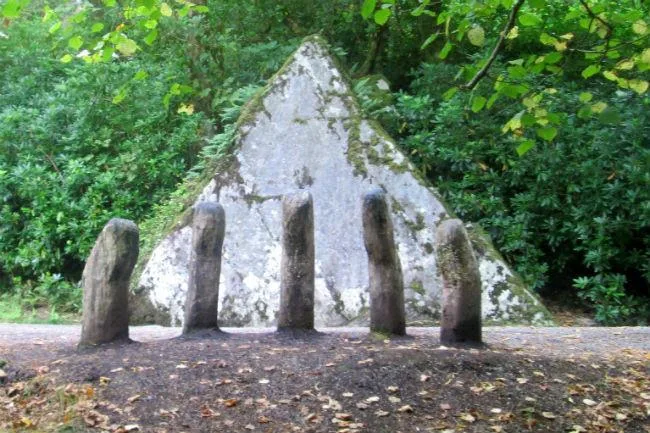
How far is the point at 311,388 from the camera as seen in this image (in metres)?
5.39

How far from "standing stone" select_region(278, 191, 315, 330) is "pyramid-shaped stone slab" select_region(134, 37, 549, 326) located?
3521mm

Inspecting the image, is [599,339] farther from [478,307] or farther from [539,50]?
[539,50]

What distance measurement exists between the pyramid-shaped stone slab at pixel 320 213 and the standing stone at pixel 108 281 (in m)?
3.59

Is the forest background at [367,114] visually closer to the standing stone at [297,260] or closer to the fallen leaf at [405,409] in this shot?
the standing stone at [297,260]

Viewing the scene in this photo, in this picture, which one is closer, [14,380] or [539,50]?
[14,380]

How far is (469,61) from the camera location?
597 inches

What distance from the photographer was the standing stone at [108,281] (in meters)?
5.97

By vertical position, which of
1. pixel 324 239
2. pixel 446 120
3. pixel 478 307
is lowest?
pixel 478 307

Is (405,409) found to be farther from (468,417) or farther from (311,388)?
(311,388)

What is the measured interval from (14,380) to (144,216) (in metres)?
8.10

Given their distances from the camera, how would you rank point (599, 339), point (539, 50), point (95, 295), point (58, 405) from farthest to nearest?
1. point (539, 50)
2. point (599, 339)
3. point (95, 295)
4. point (58, 405)

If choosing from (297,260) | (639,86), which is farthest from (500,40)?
(297,260)

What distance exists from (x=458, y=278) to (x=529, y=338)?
199 centimetres

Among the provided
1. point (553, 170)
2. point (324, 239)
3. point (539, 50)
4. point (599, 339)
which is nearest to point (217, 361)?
point (599, 339)
